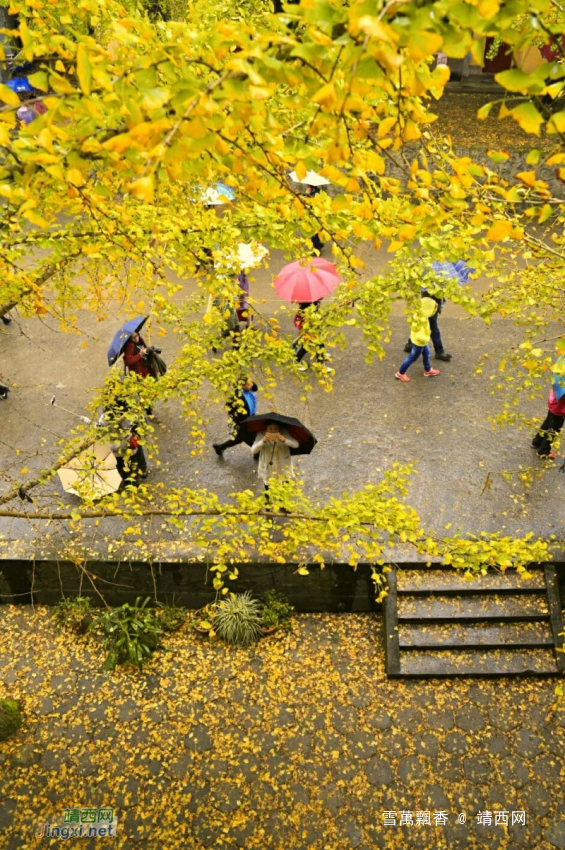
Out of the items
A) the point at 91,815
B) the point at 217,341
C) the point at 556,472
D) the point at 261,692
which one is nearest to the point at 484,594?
the point at 556,472

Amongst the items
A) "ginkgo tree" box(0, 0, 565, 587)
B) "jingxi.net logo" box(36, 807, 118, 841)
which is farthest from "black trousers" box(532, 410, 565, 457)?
"jingxi.net logo" box(36, 807, 118, 841)

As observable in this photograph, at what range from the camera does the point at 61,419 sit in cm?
930

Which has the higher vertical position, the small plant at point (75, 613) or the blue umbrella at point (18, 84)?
the blue umbrella at point (18, 84)

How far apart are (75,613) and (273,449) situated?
134 inches

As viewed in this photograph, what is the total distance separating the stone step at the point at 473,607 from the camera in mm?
7141

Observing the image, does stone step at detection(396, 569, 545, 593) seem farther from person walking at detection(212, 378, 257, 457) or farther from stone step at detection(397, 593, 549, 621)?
person walking at detection(212, 378, 257, 457)

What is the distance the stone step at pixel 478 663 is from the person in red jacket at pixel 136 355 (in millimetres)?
5029

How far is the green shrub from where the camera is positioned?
645cm

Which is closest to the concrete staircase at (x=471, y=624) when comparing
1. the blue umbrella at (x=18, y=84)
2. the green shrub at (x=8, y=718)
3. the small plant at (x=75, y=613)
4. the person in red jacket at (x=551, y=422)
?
the person in red jacket at (x=551, y=422)

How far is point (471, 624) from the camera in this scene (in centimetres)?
718

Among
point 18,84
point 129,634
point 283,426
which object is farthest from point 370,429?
point 18,84

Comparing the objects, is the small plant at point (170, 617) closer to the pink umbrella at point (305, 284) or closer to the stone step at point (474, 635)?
the stone step at point (474, 635)

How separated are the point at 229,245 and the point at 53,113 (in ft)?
10.3

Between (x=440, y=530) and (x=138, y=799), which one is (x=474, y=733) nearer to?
(x=440, y=530)
